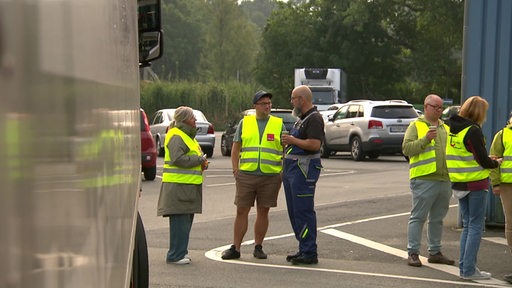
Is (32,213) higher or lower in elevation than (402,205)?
higher

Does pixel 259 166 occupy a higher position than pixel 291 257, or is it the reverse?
pixel 259 166

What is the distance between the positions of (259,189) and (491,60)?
3.46m

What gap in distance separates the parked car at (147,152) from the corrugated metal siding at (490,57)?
8197 mm

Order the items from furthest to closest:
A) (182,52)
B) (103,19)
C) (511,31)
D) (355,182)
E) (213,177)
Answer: (182,52)
(213,177)
(355,182)
(511,31)
(103,19)

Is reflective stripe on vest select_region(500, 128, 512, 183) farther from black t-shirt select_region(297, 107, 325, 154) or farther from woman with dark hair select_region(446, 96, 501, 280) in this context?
black t-shirt select_region(297, 107, 325, 154)

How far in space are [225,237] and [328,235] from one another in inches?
51.7

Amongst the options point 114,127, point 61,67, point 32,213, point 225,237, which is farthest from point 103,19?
point 225,237

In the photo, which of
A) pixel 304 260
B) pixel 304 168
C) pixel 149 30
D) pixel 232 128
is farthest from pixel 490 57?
pixel 232 128

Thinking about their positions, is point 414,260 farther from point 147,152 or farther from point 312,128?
point 147,152

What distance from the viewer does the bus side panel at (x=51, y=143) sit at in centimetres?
74

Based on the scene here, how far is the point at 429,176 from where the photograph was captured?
8242mm

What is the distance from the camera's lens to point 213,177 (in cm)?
1898

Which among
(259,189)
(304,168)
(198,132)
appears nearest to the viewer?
(304,168)

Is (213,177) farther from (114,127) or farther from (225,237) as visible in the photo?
(114,127)
